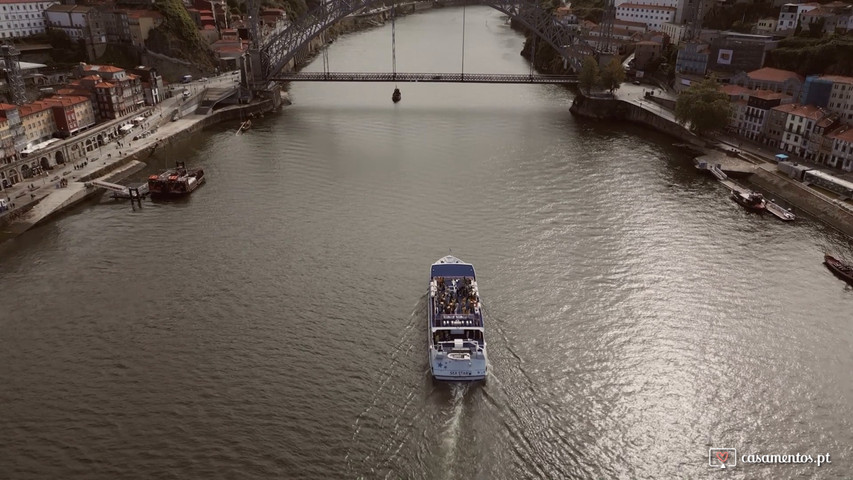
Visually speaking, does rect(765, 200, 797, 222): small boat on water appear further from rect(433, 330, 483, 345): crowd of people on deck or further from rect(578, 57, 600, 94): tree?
rect(578, 57, 600, 94): tree

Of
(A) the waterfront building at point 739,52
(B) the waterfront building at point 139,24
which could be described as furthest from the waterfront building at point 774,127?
(B) the waterfront building at point 139,24

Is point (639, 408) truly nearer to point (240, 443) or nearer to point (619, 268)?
point (619, 268)

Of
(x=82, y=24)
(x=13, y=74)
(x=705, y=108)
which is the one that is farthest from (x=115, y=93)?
(x=705, y=108)

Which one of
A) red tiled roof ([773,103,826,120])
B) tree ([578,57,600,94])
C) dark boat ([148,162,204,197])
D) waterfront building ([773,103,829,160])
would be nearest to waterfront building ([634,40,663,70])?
tree ([578,57,600,94])

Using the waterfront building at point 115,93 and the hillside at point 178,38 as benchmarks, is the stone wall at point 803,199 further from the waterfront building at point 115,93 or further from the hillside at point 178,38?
the hillside at point 178,38

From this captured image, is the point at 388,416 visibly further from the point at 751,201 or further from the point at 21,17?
the point at 21,17
